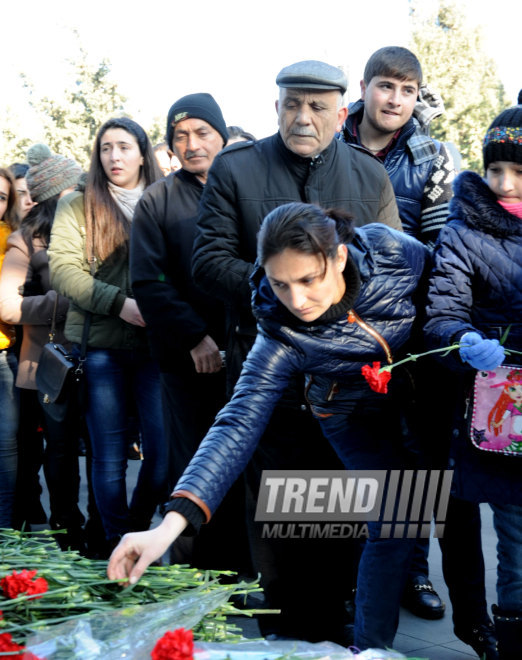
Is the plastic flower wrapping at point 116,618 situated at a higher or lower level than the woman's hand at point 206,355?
lower

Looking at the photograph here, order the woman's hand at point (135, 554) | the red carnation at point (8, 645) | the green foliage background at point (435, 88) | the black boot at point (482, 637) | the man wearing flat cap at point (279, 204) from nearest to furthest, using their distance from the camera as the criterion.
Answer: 1. the red carnation at point (8, 645)
2. the woman's hand at point (135, 554)
3. the black boot at point (482, 637)
4. the man wearing flat cap at point (279, 204)
5. the green foliage background at point (435, 88)

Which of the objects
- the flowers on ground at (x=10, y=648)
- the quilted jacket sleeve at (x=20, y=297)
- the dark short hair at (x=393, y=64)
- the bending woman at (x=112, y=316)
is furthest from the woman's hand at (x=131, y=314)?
the flowers on ground at (x=10, y=648)

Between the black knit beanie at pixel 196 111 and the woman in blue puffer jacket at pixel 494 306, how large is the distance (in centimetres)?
155

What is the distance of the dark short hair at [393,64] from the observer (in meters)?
4.22

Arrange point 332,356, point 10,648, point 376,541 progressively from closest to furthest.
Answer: point 10,648 < point 332,356 < point 376,541

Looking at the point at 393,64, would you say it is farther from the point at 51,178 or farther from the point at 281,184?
the point at 51,178

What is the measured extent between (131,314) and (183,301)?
20.1 inches

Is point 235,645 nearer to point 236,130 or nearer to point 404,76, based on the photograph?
point 404,76

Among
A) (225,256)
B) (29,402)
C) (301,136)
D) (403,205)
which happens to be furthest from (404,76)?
(29,402)

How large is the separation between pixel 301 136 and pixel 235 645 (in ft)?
7.18

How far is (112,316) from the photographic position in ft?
14.9

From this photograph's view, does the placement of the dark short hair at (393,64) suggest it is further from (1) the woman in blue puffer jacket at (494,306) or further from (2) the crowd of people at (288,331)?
(1) the woman in blue puffer jacket at (494,306)

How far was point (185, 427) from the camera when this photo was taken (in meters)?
4.14

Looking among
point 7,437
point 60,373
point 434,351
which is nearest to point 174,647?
point 434,351
